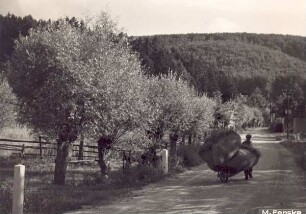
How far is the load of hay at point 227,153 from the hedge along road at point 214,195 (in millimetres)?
683

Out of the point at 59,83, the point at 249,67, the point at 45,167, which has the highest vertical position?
the point at 249,67

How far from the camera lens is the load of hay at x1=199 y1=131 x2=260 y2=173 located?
1839 cm

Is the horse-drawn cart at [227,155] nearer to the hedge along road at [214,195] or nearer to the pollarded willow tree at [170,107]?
the hedge along road at [214,195]

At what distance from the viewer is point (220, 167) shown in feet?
60.5

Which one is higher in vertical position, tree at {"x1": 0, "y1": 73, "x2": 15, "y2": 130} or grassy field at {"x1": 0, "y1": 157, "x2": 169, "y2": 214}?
tree at {"x1": 0, "y1": 73, "x2": 15, "y2": 130}

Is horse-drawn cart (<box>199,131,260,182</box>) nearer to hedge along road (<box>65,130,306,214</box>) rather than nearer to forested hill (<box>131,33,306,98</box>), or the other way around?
hedge along road (<box>65,130,306,214</box>)

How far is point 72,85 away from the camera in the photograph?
52.7 feet

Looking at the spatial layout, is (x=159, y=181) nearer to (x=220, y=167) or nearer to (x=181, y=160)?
(x=220, y=167)

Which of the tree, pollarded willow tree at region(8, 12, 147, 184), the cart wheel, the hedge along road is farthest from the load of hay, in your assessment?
the tree

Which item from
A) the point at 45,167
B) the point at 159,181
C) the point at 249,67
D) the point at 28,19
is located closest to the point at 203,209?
the point at 159,181

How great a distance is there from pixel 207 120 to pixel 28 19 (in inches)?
628

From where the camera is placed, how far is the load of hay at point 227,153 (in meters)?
18.4

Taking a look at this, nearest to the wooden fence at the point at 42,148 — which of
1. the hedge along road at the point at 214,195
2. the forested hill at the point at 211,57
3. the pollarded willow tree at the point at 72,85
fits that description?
the pollarded willow tree at the point at 72,85

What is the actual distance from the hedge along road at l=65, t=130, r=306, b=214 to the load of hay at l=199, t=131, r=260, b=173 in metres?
0.68
